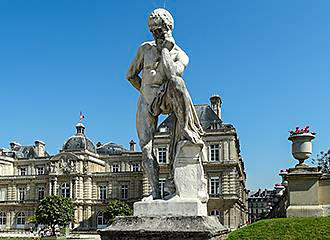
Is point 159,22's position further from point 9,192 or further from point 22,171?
point 22,171

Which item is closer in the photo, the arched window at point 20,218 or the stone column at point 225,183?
the stone column at point 225,183

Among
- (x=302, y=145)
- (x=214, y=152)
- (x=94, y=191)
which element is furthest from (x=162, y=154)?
(x=302, y=145)

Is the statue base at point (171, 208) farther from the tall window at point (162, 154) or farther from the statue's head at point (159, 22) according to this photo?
the tall window at point (162, 154)

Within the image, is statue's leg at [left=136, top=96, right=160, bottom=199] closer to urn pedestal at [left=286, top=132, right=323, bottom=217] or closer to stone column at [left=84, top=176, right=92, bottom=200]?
urn pedestal at [left=286, top=132, right=323, bottom=217]

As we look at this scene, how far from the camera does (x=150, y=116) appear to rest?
5250 millimetres

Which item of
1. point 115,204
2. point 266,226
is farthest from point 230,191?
point 266,226

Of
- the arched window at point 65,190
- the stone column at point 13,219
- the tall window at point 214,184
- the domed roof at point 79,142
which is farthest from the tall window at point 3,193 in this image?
the tall window at point 214,184

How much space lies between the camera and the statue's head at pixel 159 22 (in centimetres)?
516

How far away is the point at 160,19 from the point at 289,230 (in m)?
4.86

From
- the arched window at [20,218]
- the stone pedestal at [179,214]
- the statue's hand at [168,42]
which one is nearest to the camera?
the stone pedestal at [179,214]

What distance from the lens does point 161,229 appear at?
4637 mm

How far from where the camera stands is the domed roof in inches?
2511

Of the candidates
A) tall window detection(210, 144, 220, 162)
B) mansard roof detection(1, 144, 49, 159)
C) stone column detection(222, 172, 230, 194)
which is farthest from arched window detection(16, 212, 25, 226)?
stone column detection(222, 172, 230, 194)

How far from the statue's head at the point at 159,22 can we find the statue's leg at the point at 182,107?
2.19ft
